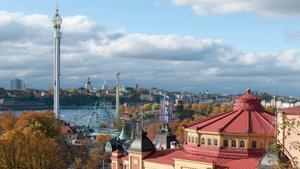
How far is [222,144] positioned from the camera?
199 ft

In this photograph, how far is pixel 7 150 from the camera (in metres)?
72.5

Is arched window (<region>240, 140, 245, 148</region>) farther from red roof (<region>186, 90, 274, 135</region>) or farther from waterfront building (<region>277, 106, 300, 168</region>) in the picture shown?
waterfront building (<region>277, 106, 300, 168</region>)

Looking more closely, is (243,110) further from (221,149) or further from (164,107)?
(164,107)

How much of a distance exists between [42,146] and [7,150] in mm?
5116

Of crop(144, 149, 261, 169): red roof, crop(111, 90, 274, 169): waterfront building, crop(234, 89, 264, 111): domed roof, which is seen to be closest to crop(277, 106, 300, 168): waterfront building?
crop(144, 149, 261, 169): red roof

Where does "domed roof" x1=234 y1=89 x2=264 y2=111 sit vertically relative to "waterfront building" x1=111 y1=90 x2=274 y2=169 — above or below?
above

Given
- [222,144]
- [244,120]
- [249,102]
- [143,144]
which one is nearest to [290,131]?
[222,144]

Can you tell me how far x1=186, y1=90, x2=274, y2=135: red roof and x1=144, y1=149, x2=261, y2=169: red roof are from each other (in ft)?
10.6

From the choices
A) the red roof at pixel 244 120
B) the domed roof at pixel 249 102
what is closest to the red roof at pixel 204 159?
the red roof at pixel 244 120

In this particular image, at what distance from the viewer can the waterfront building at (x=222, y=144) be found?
5894 centimetres

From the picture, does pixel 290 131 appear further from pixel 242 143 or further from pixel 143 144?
pixel 143 144

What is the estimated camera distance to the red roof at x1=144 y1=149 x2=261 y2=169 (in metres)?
56.8

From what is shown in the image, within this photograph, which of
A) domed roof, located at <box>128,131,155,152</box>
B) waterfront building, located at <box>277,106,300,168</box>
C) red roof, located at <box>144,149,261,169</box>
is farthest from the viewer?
domed roof, located at <box>128,131,155,152</box>

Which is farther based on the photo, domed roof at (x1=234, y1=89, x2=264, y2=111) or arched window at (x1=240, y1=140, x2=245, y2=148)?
domed roof at (x1=234, y1=89, x2=264, y2=111)
